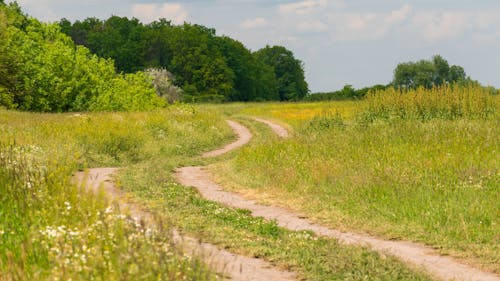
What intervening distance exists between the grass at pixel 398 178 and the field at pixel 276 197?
4cm

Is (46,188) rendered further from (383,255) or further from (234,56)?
(234,56)

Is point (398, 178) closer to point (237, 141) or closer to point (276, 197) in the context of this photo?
point (276, 197)

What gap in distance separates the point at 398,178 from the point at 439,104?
30.3ft

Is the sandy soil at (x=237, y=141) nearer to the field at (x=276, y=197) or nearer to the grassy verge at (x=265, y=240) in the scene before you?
the field at (x=276, y=197)

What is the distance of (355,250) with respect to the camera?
34.1ft

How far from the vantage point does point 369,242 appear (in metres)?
11.7

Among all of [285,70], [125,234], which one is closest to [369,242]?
[125,234]

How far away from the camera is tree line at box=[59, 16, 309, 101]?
94750 mm

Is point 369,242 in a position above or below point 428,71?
below

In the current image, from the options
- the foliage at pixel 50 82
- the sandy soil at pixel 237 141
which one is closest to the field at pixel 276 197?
the sandy soil at pixel 237 141

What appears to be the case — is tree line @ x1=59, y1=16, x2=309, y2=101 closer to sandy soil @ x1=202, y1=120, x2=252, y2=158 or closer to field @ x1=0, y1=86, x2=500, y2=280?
sandy soil @ x1=202, y1=120, x2=252, y2=158

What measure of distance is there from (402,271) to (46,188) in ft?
16.3

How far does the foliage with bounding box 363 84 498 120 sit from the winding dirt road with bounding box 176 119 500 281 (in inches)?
319

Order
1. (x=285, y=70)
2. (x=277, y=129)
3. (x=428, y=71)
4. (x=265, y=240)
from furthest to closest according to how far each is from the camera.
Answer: (x=285, y=70), (x=428, y=71), (x=277, y=129), (x=265, y=240)
